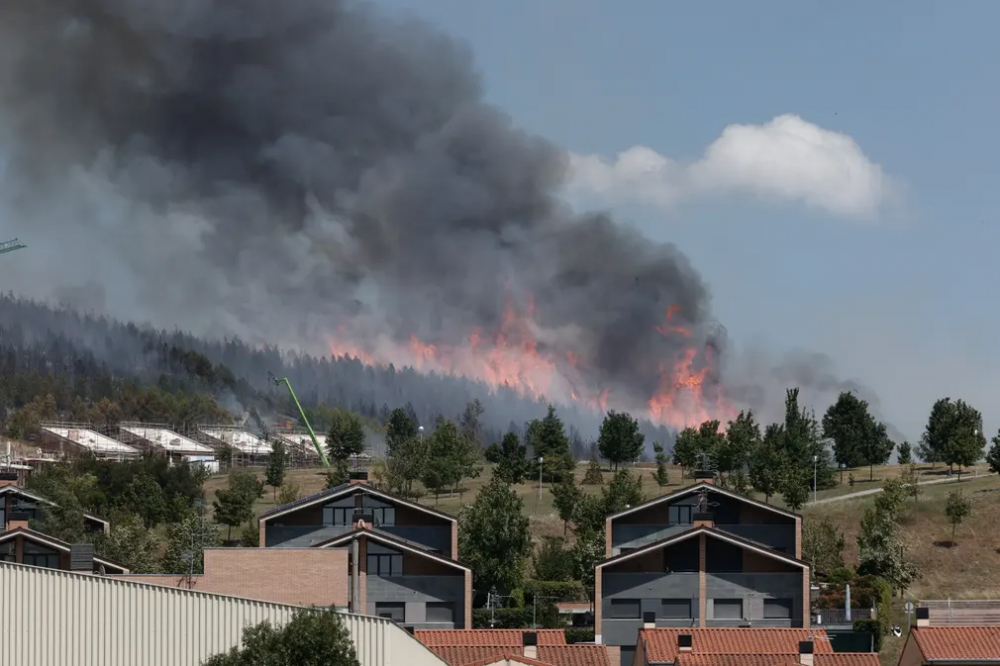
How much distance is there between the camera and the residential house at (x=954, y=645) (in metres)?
47.5

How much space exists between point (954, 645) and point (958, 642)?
0.19 m

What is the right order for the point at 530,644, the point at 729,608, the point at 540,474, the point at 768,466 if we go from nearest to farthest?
the point at 530,644 < the point at 729,608 < the point at 768,466 < the point at 540,474

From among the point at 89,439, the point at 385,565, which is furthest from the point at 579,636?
the point at 89,439

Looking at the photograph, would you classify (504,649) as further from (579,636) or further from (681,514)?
(681,514)

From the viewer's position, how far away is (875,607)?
7344 cm

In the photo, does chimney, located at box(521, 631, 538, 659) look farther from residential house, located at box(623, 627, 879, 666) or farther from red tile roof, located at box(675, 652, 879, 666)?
red tile roof, located at box(675, 652, 879, 666)

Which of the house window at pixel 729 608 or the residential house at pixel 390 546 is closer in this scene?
the residential house at pixel 390 546

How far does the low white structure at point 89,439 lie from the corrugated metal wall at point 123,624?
125 metres

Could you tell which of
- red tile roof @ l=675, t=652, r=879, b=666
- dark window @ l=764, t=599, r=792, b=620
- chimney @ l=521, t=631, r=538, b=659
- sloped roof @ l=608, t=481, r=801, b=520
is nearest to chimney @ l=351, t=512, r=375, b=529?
sloped roof @ l=608, t=481, r=801, b=520

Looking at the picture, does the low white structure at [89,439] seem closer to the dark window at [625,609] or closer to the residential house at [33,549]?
the residential house at [33,549]

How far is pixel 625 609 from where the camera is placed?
227 ft

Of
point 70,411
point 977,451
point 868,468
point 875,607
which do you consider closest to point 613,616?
point 875,607

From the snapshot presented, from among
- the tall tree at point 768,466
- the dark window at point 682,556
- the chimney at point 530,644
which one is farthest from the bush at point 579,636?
the tall tree at point 768,466

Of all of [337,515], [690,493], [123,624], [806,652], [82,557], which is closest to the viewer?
[123,624]
